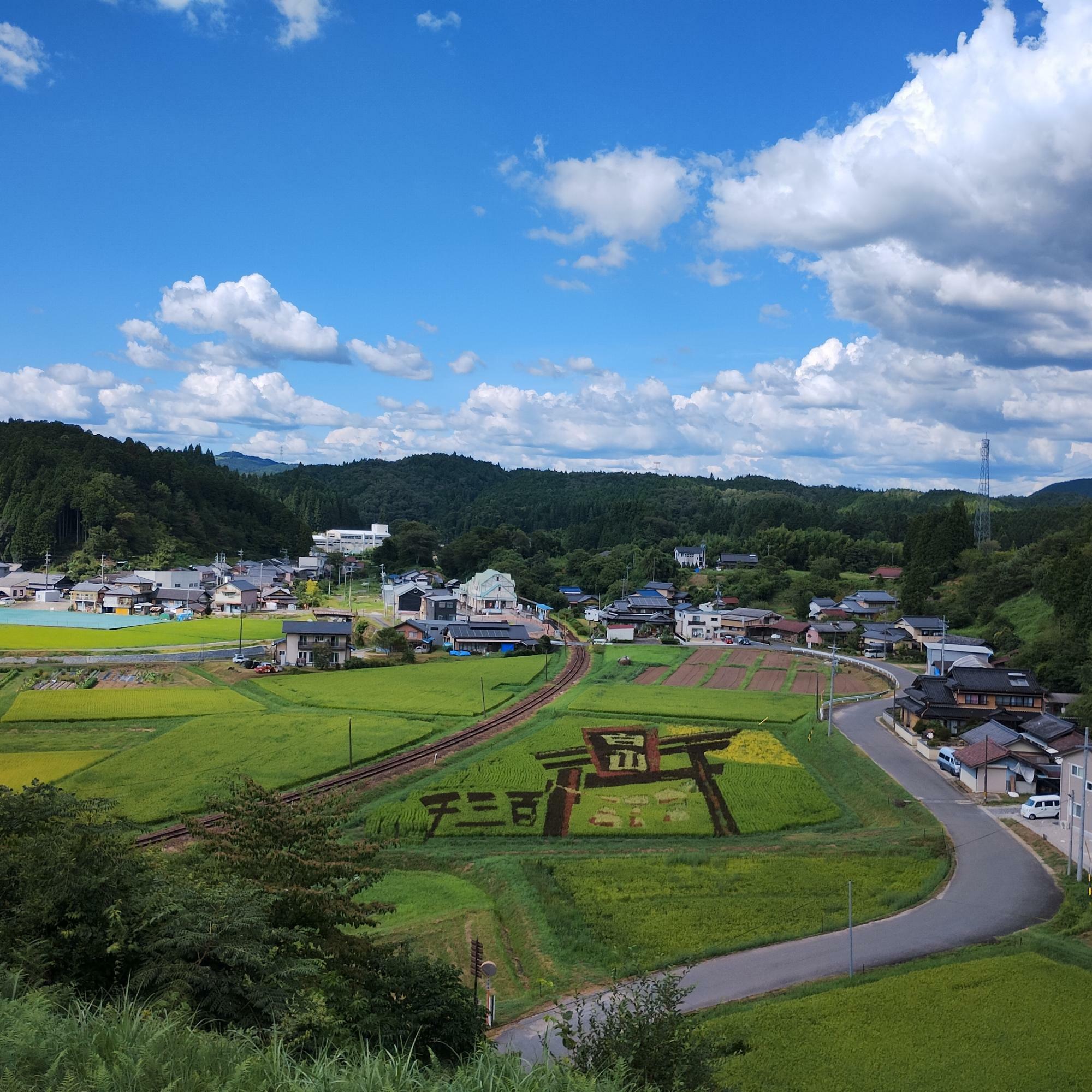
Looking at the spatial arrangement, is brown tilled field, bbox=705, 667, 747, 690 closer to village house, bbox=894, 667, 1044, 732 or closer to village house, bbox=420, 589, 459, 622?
village house, bbox=894, 667, 1044, 732

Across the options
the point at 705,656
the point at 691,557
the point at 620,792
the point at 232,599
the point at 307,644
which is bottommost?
the point at 620,792

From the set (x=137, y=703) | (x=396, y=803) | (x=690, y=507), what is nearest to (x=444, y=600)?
(x=137, y=703)

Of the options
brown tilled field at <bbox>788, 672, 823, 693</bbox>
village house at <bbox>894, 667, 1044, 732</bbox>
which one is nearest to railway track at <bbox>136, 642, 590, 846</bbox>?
brown tilled field at <bbox>788, 672, 823, 693</bbox>

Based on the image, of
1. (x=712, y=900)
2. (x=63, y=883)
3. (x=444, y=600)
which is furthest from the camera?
(x=444, y=600)

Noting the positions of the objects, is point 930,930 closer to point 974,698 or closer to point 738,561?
point 974,698

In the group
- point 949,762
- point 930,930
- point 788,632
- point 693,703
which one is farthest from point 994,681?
point 788,632

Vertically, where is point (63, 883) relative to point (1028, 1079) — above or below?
above

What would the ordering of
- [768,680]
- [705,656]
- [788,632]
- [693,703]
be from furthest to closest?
[788,632], [705,656], [768,680], [693,703]

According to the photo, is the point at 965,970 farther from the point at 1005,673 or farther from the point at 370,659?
the point at 370,659
